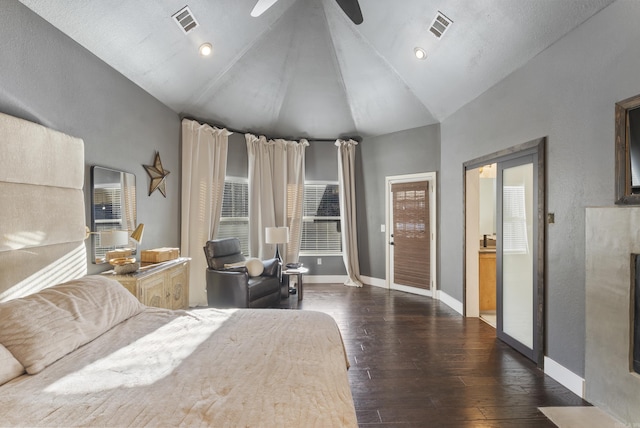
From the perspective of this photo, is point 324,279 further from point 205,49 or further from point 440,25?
point 440,25

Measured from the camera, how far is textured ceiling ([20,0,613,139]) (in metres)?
2.85

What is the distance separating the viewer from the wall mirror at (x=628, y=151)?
2.13 meters

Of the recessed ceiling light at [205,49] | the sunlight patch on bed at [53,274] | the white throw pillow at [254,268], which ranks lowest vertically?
the white throw pillow at [254,268]

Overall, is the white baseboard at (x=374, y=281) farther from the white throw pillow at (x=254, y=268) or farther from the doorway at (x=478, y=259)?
the white throw pillow at (x=254, y=268)

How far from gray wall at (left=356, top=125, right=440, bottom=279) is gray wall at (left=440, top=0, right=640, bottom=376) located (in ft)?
6.54

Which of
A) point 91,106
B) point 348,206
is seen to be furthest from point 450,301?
point 91,106

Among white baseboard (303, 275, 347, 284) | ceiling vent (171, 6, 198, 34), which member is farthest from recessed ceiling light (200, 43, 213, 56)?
white baseboard (303, 275, 347, 284)

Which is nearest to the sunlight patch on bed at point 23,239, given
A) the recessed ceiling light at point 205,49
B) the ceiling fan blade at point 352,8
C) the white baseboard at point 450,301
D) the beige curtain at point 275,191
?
the recessed ceiling light at point 205,49

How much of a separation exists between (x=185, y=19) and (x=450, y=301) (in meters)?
4.83

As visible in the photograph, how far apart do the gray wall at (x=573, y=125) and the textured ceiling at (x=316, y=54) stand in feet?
0.66

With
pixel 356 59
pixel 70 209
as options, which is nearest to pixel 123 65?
pixel 70 209

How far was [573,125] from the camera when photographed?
2613 mm

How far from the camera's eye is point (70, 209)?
8.46 ft

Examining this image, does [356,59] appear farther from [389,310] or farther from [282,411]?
[282,411]
